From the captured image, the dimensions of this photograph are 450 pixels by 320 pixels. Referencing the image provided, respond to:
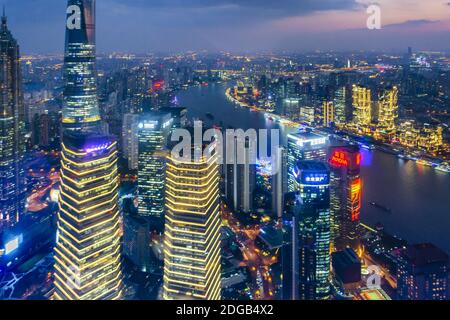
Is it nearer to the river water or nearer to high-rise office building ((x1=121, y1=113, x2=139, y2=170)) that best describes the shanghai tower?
high-rise office building ((x1=121, y1=113, x2=139, y2=170))

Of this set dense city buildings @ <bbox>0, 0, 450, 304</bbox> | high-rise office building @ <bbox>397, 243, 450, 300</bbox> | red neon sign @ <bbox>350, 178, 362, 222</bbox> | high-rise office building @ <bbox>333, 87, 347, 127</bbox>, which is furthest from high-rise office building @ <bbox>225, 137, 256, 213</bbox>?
high-rise office building @ <bbox>333, 87, 347, 127</bbox>

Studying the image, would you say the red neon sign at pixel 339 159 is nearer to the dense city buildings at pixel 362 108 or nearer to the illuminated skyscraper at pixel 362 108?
the dense city buildings at pixel 362 108

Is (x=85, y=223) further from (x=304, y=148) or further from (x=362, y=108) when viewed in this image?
(x=362, y=108)

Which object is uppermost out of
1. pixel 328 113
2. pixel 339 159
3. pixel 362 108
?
pixel 362 108

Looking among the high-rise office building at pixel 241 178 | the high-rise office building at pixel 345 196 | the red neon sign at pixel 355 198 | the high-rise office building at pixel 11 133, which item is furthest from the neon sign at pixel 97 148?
the red neon sign at pixel 355 198

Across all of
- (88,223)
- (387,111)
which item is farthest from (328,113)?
(88,223)
